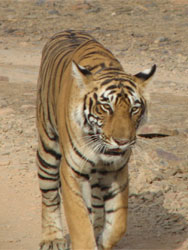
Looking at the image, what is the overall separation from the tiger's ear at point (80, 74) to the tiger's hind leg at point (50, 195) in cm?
86

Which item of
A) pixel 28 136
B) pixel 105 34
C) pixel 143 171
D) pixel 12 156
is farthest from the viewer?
pixel 105 34

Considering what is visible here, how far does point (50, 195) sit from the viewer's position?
4832 mm

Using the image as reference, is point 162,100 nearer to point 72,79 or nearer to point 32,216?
point 32,216

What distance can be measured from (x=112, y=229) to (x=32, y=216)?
1.33 meters

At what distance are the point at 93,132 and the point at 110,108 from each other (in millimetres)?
212

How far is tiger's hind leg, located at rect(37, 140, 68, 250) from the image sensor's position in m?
4.77

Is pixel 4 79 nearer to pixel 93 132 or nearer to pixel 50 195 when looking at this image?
pixel 50 195

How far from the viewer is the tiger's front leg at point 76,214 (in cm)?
405

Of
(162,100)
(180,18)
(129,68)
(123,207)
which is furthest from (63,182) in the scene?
(180,18)

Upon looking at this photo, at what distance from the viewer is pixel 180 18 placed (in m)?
13.0

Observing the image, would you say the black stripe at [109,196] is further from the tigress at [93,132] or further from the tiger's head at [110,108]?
the tiger's head at [110,108]

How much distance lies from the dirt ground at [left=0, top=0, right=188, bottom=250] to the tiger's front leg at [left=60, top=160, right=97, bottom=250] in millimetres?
528

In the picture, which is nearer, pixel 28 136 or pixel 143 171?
pixel 143 171

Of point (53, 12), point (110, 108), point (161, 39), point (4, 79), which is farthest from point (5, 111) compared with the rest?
point (53, 12)
